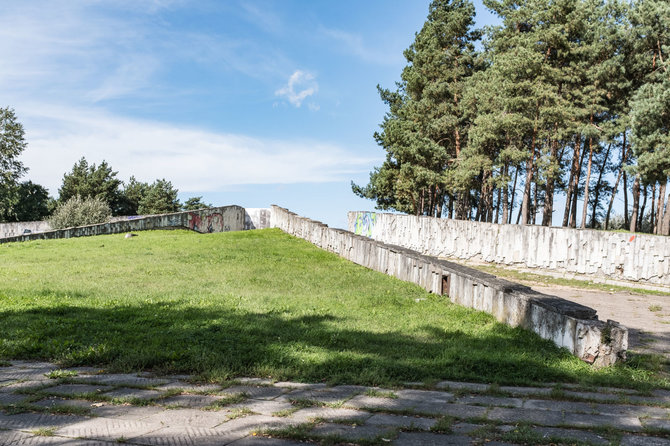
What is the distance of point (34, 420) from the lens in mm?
3957

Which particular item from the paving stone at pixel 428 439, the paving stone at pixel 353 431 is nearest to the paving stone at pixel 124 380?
the paving stone at pixel 353 431

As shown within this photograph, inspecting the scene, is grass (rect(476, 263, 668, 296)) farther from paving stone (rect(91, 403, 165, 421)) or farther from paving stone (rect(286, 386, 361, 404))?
paving stone (rect(91, 403, 165, 421))

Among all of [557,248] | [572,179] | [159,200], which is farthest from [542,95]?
[159,200]

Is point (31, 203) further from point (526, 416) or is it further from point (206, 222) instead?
point (526, 416)

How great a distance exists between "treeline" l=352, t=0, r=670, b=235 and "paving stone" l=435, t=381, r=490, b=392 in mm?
27855

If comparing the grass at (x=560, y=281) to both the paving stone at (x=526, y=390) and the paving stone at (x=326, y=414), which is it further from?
the paving stone at (x=326, y=414)

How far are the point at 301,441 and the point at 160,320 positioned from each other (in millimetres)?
4671

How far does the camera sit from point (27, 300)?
9438mm

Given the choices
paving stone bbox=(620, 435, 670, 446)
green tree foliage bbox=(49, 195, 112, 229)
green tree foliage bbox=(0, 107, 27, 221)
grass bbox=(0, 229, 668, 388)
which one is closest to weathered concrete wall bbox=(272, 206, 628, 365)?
grass bbox=(0, 229, 668, 388)

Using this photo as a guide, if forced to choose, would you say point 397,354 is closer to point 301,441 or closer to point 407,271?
point 301,441

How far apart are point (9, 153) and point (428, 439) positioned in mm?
62032

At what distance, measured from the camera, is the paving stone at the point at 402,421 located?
13.1 feet

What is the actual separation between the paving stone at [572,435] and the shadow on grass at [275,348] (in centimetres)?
150

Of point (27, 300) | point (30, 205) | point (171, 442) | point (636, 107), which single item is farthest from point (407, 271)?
point (30, 205)
